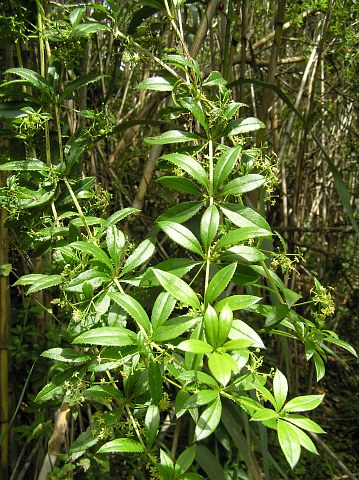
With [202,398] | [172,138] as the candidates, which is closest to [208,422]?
[202,398]

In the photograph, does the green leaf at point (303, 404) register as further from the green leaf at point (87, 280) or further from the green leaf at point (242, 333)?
the green leaf at point (87, 280)

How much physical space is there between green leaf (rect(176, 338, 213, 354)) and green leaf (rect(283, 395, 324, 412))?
0.32 ft

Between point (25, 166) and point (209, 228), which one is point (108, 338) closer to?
point (209, 228)

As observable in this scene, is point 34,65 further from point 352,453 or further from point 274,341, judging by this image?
point 352,453

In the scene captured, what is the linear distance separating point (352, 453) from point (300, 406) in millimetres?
1563

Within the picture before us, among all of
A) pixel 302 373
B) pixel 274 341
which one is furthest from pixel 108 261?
pixel 302 373

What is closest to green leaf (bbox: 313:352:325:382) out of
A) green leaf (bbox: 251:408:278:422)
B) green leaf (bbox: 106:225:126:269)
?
green leaf (bbox: 251:408:278:422)

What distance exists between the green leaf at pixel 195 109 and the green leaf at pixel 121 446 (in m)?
0.29

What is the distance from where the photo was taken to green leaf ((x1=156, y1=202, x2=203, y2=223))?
0.47 metres

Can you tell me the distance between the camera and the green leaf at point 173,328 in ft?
1.21

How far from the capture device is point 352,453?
1.74 m

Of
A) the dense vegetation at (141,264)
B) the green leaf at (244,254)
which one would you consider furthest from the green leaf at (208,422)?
the green leaf at (244,254)

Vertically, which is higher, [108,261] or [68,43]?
[68,43]

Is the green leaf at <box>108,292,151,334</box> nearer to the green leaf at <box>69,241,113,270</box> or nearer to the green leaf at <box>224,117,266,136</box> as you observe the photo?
the green leaf at <box>69,241,113,270</box>
